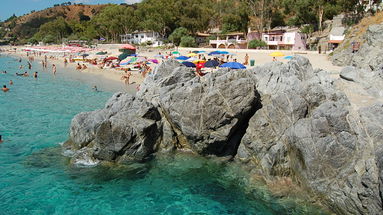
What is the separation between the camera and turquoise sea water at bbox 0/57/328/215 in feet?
34.6

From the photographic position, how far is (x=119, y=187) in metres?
11.8

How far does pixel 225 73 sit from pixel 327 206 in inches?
287

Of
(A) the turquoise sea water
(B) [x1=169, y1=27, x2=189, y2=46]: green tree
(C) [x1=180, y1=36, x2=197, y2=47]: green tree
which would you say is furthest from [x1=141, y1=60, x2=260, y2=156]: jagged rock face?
(B) [x1=169, y1=27, x2=189, y2=46]: green tree

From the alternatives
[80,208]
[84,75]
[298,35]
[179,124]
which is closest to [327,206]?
[179,124]

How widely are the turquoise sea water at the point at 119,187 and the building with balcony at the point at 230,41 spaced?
55.5 meters

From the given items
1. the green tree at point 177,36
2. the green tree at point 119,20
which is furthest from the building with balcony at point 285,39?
the green tree at point 119,20

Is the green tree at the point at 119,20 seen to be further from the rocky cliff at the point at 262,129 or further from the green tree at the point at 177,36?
the rocky cliff at the point at 262,129

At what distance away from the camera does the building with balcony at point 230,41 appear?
2643 inches

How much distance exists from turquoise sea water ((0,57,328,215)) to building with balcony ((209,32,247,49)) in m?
55.5

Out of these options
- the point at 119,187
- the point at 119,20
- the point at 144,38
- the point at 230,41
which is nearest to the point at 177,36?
the point at 230,41

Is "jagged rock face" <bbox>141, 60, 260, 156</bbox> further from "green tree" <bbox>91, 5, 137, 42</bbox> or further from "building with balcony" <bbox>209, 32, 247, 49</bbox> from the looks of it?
"green tree" <bbox>91, 5, 137, 42</bbox>

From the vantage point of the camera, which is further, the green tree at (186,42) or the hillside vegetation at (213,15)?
the green tree at (186,42)

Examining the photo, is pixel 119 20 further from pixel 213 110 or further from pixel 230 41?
pixel 213 110

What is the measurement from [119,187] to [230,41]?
6017 cm
